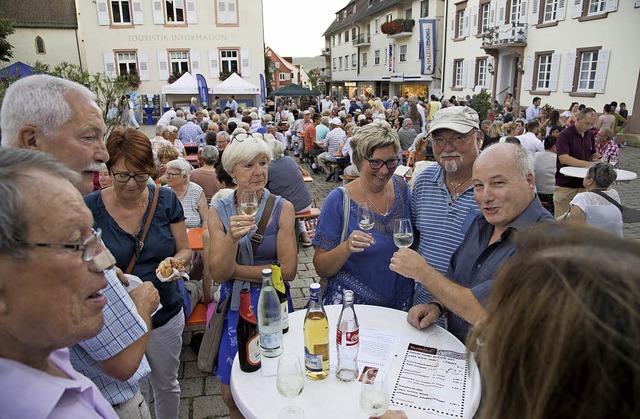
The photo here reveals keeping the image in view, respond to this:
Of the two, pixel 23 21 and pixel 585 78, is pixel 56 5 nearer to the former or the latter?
pixel 23 21

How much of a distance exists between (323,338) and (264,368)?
13.3 inches

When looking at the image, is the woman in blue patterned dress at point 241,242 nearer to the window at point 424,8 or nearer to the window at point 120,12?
the window at point 120,12

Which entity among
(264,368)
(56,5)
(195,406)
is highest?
(56,5)

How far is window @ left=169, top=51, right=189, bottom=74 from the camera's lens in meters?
28.4

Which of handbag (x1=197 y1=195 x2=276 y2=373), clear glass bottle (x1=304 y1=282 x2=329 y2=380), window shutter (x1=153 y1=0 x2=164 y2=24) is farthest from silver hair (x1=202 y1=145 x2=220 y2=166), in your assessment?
window shutter (x1=153 y1=0 x2=164 y2=24)

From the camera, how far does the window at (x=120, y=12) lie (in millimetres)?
27062

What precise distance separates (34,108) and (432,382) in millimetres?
2174

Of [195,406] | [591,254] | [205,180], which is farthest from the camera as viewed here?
[205,180]

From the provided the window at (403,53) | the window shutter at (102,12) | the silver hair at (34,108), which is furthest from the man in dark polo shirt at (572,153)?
the window at (403,53)

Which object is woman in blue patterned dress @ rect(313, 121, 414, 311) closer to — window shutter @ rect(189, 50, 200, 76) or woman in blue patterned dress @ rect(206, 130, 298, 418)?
woman in blue patterned dress @ rect(206, 130, 298, 418)

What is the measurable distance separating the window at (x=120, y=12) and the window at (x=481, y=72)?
23.7 meters

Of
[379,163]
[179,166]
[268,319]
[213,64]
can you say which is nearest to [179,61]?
[213,64]

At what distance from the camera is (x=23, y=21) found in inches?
1211

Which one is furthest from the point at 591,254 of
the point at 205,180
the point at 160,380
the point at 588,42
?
the point at 588,42
